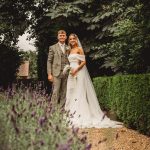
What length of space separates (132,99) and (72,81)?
9.09 ft

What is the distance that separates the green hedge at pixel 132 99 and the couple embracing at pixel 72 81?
58 cm

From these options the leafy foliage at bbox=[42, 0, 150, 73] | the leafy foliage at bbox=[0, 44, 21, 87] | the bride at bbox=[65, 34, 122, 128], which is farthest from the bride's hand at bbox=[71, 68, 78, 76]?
the leafy foliage at bbox=[0, 44, 21, 87]

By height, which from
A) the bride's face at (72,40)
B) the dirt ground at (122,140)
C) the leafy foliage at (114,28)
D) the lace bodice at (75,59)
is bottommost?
the dirt ground at (122,140)

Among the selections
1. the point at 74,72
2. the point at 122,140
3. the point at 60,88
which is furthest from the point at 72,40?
the point at 122,140

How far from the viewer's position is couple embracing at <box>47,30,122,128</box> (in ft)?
42.8

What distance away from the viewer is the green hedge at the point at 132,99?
33.7ft

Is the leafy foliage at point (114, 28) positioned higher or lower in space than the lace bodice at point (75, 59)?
higher

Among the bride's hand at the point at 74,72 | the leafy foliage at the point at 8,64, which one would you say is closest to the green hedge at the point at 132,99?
the bride's hand at the point at 74,72

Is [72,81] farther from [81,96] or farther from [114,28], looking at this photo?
[114,28]

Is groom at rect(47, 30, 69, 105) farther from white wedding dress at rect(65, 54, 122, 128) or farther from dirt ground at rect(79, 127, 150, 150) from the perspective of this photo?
dirt ground at rect(79, 127, 150, 150)

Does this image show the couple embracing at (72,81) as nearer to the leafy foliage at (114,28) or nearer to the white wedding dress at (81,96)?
the white wedding dress at (81,96)

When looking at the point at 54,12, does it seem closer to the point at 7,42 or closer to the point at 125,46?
the point at 125,46

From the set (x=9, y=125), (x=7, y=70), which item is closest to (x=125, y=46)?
(x=9, y=125)

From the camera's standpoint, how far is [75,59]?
44.4 ft
